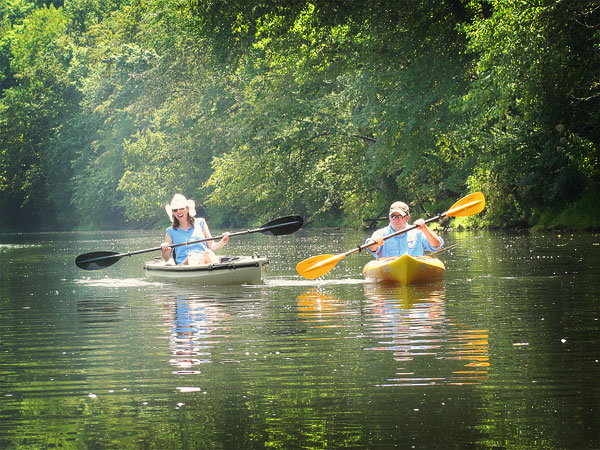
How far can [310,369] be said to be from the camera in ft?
24.9

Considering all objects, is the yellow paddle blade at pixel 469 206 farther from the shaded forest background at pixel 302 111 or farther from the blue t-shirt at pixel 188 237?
the shaded forest background at pixel 302 111

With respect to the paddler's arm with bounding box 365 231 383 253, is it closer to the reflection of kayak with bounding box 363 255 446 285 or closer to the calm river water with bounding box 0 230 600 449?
the reflection of kayak with bounding box 363 255 446 285

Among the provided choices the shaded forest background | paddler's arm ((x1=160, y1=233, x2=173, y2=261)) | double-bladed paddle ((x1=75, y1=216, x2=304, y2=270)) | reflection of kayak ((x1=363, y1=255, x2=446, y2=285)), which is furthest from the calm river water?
the shaded forest background

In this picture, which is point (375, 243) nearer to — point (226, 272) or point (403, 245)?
point (403, 245)

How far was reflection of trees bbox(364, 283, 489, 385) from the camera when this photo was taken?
7.14 m

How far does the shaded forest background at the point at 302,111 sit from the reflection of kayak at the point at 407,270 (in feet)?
30.4

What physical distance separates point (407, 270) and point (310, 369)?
7327mm

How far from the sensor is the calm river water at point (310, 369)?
568cm

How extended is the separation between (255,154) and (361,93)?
8870 mm

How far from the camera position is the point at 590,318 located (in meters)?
10.1

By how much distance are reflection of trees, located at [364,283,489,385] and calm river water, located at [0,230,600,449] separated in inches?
0.9

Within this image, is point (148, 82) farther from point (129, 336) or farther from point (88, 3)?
point (129, 336)

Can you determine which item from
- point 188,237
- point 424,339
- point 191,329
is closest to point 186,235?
point 188,237

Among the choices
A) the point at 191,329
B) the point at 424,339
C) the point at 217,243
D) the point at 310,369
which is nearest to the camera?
the point at 310,369
